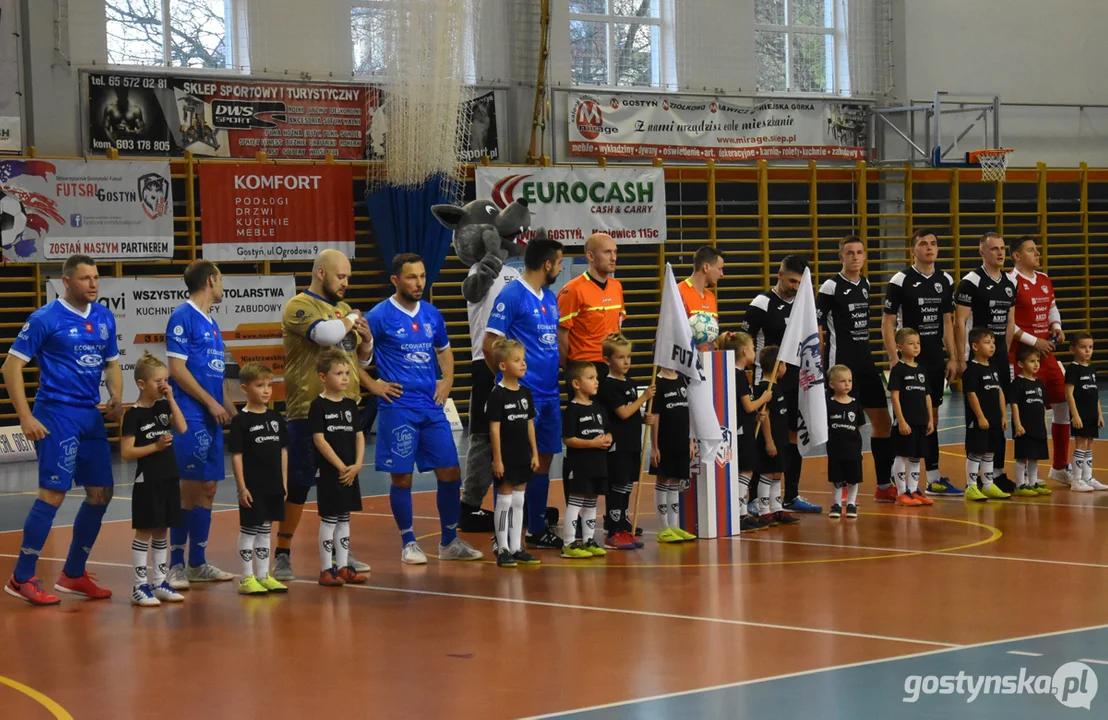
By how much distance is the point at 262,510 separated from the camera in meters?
6.77

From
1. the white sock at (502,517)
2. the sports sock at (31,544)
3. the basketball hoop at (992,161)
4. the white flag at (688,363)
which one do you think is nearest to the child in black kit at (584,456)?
→ the white sock at (502,517)

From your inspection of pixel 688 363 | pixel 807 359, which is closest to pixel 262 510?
pixel 688 363

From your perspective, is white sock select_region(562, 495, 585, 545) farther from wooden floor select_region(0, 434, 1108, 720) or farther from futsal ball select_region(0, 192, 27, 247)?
futsal ball select_region(0, 192, 27, 247)

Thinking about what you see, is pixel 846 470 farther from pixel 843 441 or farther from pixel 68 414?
pixel 68 414

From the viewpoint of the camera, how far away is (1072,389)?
32.6 feet

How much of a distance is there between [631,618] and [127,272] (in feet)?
31.9

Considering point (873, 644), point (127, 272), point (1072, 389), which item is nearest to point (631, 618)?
point (873, 644)

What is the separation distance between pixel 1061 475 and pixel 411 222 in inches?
300

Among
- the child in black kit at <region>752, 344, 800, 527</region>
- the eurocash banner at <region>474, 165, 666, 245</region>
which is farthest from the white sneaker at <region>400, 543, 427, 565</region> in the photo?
the eurocash banner at <region>474, 165, 666, 245</region>

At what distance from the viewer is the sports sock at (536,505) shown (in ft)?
26.4

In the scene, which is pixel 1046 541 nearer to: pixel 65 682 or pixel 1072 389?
pixel 1072 389

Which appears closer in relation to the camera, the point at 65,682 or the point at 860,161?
the point at 65,682

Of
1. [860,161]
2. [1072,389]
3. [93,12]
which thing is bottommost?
[1072,389]

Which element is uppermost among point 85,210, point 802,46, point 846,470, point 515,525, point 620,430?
point 802,46
